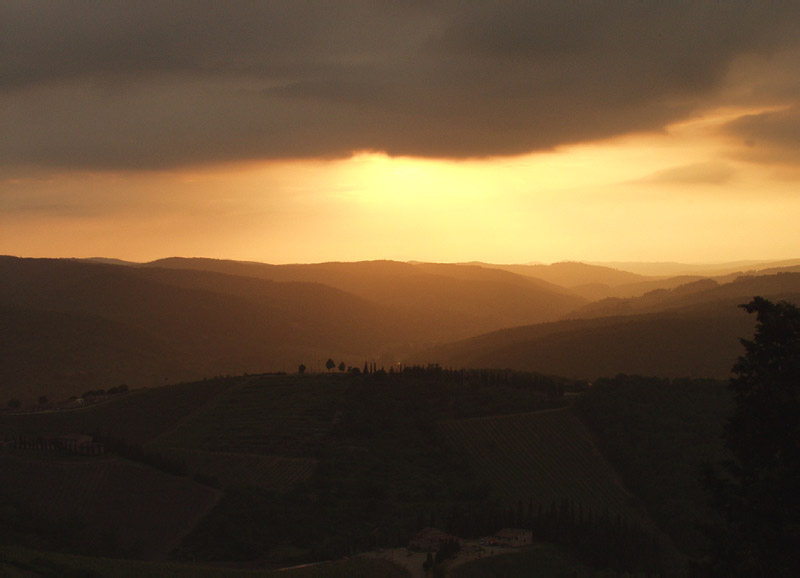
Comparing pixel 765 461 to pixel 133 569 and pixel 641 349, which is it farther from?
pixel 641 349

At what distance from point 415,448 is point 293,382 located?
2492 cm

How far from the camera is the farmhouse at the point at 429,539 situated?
56938 millimetres

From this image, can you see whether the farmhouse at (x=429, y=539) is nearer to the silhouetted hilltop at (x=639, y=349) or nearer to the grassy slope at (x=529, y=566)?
the grassy slope at (x=529, y=566)

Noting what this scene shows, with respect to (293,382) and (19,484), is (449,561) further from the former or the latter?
(293,382)

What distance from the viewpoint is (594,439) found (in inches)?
3359

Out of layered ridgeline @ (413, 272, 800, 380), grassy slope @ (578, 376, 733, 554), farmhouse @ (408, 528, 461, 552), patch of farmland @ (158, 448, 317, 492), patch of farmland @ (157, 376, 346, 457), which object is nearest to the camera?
farmhouse @ (408, 528, 461, 552)

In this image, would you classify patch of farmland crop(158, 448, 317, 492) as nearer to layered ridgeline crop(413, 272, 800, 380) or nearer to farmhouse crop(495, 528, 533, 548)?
farmhouse crop(495, 528, 533, 548)

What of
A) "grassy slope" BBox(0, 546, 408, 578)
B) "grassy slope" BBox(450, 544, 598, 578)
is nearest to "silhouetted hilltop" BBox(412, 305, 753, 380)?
"grassy slope" BBox(450, 544, 598, 578)

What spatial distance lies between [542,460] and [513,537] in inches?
898

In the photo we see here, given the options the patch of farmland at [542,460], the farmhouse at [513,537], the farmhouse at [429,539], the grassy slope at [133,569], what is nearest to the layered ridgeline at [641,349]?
the patch of farmland at [542,460]

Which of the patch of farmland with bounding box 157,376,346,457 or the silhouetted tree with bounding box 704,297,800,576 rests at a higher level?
the silhouetted tree with bounding box 704,297,800,576

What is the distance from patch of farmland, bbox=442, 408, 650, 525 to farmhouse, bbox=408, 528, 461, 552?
13.8 m

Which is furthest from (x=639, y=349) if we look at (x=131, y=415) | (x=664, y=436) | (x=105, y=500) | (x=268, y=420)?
(x=105, y=500)

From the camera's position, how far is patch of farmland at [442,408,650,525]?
2943 inches
